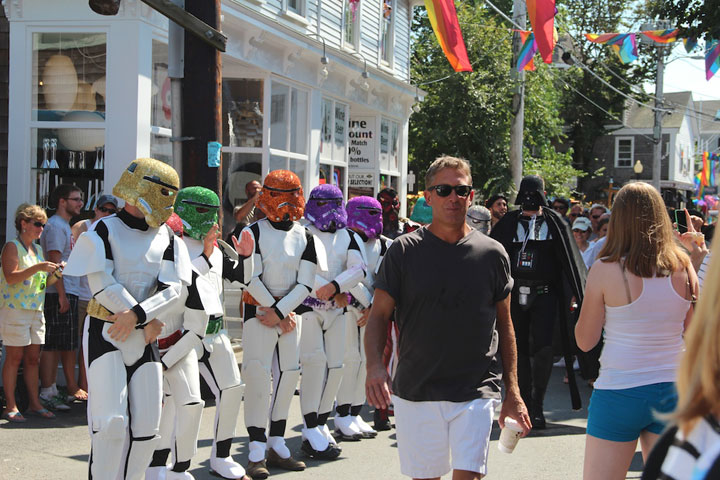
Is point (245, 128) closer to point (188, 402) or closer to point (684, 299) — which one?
point (188, 402)

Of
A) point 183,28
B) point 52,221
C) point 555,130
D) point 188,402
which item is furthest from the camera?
point 555,130

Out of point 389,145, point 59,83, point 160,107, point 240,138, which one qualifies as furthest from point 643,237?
point 389,145

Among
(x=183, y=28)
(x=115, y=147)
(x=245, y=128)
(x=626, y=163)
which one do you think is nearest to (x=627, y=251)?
(x=183, y=28)

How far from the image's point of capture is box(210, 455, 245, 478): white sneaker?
6012mm

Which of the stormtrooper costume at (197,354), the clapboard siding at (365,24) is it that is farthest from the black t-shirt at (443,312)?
the clapboard siding at (365,24)

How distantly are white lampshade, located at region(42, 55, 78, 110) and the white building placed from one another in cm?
1

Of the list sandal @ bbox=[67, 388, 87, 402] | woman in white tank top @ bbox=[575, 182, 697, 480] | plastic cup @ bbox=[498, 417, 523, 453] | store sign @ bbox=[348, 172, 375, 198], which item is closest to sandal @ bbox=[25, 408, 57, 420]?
sandal @ bbox=[67, 388, 87, 402]

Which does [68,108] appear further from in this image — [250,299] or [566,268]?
[566,268]

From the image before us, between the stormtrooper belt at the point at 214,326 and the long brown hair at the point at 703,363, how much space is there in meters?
4.45

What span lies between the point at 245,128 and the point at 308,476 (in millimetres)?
9463

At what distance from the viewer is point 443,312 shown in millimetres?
4133

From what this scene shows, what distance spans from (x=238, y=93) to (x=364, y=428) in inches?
339

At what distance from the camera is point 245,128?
14.9 meters

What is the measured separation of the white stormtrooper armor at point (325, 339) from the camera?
22.6ft
